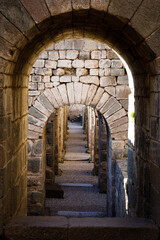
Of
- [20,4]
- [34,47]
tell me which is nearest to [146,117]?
[34,47]

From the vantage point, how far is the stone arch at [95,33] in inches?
105

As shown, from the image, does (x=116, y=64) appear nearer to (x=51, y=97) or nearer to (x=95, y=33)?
(x=51, y=97)

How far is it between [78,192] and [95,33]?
23.4ft

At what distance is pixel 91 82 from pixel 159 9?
4972 mm

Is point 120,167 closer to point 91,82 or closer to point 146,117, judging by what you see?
point 91,82

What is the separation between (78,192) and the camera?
10.2 m

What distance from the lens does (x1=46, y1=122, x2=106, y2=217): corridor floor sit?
8.53 meters

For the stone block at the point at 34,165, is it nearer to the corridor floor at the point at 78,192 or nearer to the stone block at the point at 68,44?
the corridor floor at the point at 78,192

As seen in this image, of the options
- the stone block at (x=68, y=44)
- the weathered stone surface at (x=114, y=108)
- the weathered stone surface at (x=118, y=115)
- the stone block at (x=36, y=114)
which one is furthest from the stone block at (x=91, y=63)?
the stone block at (x=36, y=114)

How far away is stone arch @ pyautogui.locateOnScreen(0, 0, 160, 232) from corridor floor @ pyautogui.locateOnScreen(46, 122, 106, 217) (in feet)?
16.1

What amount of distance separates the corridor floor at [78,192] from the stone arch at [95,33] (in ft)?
16.1

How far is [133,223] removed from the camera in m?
3.09

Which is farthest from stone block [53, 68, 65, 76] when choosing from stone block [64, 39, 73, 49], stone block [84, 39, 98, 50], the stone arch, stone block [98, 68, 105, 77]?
the stone arch

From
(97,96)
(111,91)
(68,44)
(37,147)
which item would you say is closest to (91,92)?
(97,96)
